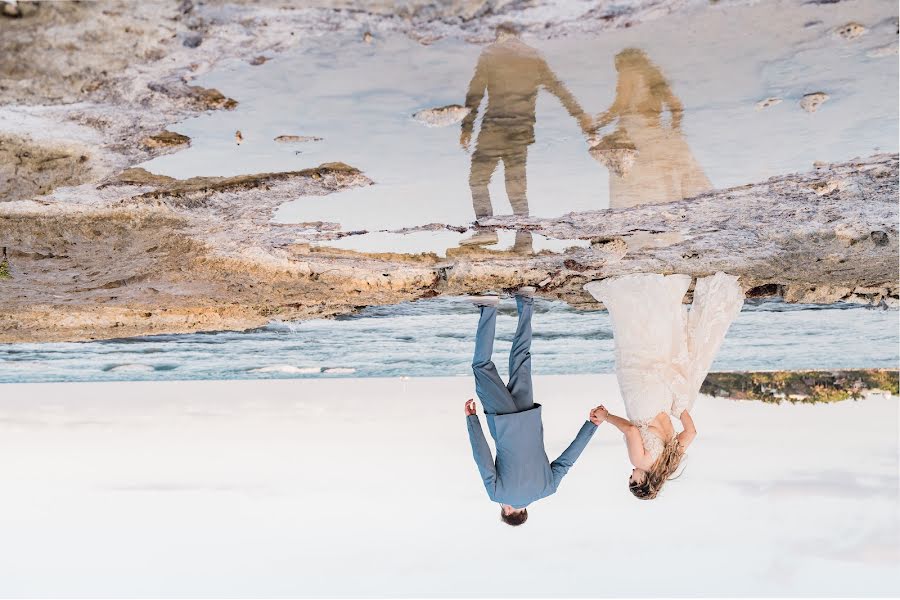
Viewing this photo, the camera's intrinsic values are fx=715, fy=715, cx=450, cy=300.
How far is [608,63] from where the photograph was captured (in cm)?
136

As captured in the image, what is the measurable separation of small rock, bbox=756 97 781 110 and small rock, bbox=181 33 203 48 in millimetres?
1112

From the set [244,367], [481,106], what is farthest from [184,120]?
[244,367]

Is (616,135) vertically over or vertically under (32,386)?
over

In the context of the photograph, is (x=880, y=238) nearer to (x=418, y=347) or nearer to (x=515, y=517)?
(x=515, y=517)

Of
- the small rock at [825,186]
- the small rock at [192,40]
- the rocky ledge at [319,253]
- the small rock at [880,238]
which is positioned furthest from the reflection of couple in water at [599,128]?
the small rock at [880,238]

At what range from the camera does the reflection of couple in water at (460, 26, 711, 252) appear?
137 centimetres

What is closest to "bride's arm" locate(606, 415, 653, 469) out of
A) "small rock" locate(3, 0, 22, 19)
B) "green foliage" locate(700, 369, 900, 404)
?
"small rock" locate(3, 0, 22, 19)

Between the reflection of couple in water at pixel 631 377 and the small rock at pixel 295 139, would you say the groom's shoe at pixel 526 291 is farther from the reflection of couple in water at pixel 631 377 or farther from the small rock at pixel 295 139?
the small rock at pixel 295 139

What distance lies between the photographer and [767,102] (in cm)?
150

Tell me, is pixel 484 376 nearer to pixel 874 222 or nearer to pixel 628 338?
pixel 628 338

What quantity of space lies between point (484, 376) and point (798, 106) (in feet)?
4.58

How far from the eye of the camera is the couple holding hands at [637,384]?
246cm

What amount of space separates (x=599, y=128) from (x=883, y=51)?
Result: 546 mm

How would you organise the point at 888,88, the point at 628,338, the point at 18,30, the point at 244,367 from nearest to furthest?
the point at 18,30 → the point at 888,88 → the point at 628,338 → the point at 244,367
